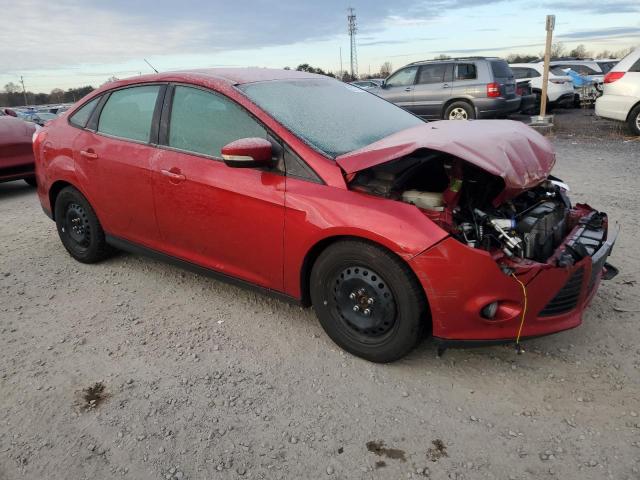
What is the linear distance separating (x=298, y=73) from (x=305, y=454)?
2813mm

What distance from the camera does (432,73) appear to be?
12.7 metres

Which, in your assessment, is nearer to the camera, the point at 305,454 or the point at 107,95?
the point at 305,454

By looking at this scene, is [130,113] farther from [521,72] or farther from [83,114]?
[521,72]

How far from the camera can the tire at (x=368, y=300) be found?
8.70 feet

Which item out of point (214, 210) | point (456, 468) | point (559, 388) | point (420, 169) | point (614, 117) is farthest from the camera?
point (614, 117)

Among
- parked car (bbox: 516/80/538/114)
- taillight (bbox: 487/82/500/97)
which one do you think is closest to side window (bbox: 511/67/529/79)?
parked car (bbox: 516/80/538/114)

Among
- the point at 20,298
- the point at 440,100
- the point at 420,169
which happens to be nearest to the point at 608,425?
the point at 420,169

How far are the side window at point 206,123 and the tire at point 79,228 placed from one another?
126 centimetres

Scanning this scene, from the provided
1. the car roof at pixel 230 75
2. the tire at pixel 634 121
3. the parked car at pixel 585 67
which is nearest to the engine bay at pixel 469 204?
the car roof at pixel 230 75

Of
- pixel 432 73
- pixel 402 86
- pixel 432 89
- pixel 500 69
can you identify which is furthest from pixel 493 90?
pixel 402 86

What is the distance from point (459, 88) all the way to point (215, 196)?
10356 mm

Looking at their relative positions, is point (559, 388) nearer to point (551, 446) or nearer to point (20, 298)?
point (551, 446)

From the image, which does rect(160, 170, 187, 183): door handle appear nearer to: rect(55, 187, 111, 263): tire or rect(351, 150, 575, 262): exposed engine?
rect(55, 187, 111, 263): tire

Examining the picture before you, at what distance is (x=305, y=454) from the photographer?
230 centimetres
